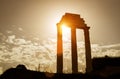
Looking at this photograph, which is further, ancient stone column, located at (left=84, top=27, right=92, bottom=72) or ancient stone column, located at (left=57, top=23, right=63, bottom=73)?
ancient stone column, located at (left=84, top=27, right=92, bottom=72)

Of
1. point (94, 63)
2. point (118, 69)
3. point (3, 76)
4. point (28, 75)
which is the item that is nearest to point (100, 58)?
point (94, 63)

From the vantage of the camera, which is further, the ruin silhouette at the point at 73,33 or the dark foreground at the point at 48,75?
the ruin silhouette at the point at 73,33

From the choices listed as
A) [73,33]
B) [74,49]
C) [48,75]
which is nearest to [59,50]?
[74,49]

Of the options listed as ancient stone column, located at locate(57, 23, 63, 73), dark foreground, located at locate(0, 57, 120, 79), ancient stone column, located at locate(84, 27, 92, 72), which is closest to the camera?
dark foreground, located at locate(0, 57, 120, 79)

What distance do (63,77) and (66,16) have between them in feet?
68.7

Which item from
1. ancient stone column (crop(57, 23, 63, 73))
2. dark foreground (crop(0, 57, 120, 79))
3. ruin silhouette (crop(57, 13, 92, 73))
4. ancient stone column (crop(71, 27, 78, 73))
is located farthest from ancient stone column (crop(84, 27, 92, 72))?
dark foreground (crop(0, 57, 120, 79))

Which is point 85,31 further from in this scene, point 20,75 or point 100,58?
point 20,75

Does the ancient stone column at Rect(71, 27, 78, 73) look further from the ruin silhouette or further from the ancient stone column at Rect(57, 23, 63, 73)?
the ancient stone column at Rect(57, 23, 63, 73)

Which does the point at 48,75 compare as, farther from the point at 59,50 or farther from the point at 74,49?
→ the point at 74,49

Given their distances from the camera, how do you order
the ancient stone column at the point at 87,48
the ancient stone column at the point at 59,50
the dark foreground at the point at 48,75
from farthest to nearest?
the ancient stone column at the point at 87,48 → the ancient stone column at the point at 59,50 → the dark foreground at the point at 48,75

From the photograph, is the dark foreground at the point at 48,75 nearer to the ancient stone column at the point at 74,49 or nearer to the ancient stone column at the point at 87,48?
the ancient stone column at the point at 74,49

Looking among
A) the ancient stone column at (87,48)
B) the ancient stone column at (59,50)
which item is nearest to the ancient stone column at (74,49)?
the ancient stone column at (59,50)

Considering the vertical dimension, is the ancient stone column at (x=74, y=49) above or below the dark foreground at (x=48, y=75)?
above

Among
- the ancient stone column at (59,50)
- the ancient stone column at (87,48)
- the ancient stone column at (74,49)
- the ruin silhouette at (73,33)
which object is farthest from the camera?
the ancient stone column at (87,48)
